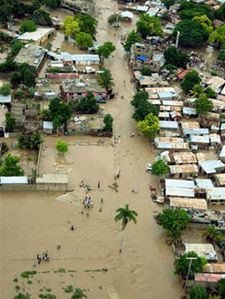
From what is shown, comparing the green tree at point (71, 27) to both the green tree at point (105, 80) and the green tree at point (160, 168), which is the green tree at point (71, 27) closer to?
the green tree at point (105, 80)

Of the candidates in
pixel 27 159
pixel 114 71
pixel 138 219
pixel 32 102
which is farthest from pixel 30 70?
pixel 138 219

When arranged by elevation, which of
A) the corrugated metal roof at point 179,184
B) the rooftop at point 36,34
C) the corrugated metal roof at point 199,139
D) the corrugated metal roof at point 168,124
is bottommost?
the corrugated metal roof at point 179,184

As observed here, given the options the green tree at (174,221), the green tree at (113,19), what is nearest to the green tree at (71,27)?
the green tree at (113,19)

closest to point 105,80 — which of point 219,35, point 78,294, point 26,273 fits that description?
point 219,35

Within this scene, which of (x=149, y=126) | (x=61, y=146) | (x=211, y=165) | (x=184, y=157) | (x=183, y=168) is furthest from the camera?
(x=149, y=126)

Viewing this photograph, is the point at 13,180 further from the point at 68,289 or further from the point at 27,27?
the point at 27,27

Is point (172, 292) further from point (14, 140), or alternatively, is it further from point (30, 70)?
point (30, 70)
